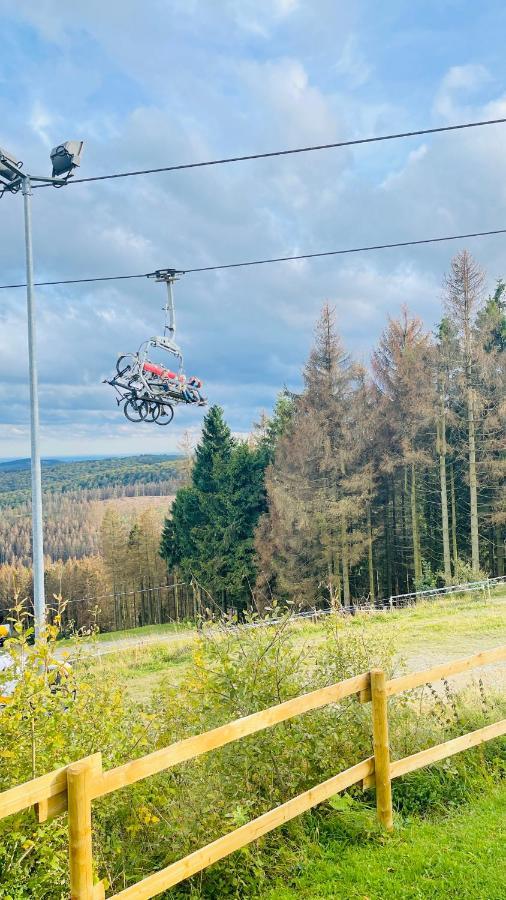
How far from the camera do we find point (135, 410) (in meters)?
7.05

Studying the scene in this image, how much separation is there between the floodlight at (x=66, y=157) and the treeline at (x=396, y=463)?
Answer: 16.5 m

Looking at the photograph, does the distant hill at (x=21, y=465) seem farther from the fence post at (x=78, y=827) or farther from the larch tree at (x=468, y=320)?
the larch tree at (x=468, y=320)

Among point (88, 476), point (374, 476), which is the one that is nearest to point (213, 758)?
point (374, 476)

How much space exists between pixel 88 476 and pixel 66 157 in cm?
6399

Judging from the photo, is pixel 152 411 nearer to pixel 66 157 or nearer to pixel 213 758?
pixel 66 157

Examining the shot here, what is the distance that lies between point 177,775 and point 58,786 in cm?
140

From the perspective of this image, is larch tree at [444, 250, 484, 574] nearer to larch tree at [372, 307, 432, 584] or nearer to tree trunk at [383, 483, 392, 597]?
larch tree at [372, 307, 432, 584]

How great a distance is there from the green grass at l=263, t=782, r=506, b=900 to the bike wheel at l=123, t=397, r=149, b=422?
4664mm

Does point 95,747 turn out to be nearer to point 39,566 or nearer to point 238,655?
point 238,655

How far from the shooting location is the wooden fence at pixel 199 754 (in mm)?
2625

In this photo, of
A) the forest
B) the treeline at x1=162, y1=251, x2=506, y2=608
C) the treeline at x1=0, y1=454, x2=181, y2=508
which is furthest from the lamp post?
the treeline at x1=0, y1=454, x2=181, y2=508

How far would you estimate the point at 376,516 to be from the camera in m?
26.5

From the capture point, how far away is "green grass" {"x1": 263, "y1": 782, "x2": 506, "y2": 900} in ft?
11.0

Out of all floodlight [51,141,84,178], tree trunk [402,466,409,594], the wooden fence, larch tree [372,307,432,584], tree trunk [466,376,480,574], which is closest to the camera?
the wooden fence
